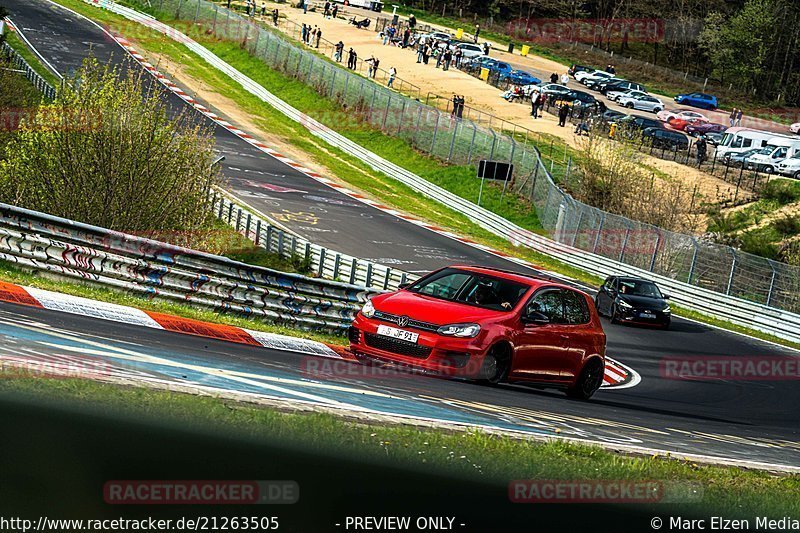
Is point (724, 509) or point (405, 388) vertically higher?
point (724, 509)

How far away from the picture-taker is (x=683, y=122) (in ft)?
241

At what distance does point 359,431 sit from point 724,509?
2.12 meters

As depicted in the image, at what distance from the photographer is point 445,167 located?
2020 inches

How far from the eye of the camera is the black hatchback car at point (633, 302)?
27.3 metres

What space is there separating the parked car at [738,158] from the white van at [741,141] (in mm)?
550

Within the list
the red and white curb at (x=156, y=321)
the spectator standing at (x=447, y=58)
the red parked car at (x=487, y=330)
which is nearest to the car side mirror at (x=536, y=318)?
the red parked car at (x=487, y=330)

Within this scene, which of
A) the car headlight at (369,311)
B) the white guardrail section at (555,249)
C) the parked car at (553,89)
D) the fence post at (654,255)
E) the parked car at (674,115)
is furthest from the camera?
the parked car at (674,115)

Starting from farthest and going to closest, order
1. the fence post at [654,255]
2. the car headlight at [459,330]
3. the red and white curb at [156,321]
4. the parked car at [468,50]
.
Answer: the parked car at [468,50]
the fence post at [654,255]
the car headlight at [459,330]
the red and white curb at [156,321]

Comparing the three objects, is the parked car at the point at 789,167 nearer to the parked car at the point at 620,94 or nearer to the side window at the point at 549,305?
the parked car at the point at 620,94

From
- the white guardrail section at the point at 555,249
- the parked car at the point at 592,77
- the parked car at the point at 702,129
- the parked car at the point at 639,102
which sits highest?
the parked car at the point at 592,77

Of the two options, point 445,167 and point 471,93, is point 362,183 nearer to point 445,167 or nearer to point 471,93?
point 445,167

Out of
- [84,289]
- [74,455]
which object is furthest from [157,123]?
[74,455]

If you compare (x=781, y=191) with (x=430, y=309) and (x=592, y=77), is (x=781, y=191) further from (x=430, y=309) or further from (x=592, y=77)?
(x=430, y=309)

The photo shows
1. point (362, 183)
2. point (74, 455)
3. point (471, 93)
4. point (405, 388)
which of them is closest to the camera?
point (74, 455)
